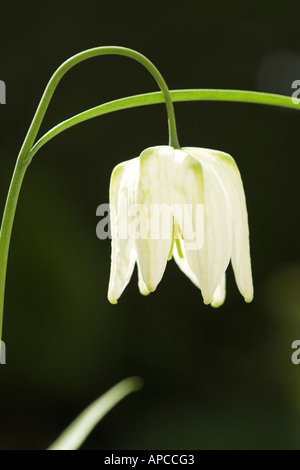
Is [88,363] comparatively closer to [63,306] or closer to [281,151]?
[63,306]

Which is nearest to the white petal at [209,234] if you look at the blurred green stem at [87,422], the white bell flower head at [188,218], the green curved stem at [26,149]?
the white bell flower head at [188,218]

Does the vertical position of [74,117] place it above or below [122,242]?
above

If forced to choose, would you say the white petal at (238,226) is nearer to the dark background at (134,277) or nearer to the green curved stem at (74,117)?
the green curved stem at (74,117)

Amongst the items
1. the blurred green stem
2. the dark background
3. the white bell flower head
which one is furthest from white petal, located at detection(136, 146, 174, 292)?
the dark background

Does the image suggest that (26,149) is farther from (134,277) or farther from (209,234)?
(134,277)

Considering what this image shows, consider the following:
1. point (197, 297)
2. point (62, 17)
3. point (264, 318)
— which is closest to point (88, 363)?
point (197, 297)

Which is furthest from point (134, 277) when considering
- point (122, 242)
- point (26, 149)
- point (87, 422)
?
point (26, 149)

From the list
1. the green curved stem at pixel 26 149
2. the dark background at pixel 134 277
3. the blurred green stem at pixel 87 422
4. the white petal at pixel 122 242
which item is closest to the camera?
the green curved stem at pixel 26 149
